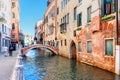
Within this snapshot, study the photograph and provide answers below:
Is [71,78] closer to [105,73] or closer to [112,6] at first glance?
[105,73]

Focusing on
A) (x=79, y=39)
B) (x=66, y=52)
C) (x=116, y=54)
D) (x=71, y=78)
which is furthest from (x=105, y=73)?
(x=66, y=52)

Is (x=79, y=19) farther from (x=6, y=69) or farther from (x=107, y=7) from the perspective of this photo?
(x=6, y=69)

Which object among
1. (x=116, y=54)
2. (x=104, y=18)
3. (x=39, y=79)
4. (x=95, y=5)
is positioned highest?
(x=95, y=5)

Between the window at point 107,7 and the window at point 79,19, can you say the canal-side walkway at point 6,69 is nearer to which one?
the window at point 107,7

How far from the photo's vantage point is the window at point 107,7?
15.2m

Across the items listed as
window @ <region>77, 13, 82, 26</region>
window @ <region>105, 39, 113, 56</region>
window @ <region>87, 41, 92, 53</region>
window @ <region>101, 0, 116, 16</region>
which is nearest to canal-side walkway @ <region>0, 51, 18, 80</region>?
window @ <region>105, 39, 113, 56</region>

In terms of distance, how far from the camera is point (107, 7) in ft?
52.1

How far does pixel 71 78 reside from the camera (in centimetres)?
1365

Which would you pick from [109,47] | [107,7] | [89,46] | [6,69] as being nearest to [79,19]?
[89,46]

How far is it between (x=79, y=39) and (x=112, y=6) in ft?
26.3

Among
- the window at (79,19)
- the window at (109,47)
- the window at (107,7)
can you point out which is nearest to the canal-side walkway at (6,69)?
the window at (109,47)

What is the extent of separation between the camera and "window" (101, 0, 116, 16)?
1520cm

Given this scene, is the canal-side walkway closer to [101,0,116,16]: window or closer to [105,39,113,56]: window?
[105,39,113,56]: window

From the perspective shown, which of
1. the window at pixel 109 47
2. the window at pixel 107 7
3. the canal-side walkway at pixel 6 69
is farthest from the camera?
the window at pixel 107 7
